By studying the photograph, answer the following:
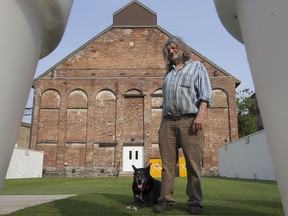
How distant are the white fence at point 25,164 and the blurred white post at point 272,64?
18193 mm

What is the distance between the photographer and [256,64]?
754 mm

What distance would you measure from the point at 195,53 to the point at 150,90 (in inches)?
177

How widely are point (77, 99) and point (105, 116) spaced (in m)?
2.31

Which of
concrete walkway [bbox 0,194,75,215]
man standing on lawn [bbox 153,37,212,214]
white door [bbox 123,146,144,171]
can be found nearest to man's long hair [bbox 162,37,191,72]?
man standing on lawn [bbox 153,37,212,214]

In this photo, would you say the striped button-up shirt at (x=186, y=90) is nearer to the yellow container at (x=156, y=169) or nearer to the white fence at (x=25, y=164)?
the yellow container at (x=156, y=169)

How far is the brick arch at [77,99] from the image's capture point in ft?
71.4

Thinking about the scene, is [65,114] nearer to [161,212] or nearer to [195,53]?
[195,53]

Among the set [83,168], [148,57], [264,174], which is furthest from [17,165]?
[264,174]

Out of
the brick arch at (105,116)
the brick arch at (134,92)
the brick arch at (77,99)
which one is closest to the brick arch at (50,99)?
the brick arch at (77,99)

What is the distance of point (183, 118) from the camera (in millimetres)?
3197

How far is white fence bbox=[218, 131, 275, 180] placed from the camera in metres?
13.4

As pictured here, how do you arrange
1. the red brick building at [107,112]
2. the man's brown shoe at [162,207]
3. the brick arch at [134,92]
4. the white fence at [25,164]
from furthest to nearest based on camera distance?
the brick arch at [134,92] → the red brick building at [107,112] → the white fence at [25,164] → the man's brown shoe at [162,207]

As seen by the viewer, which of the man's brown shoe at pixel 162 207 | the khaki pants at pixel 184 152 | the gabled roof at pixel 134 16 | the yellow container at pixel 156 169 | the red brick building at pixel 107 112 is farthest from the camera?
the gabled roof at pixel 134 16

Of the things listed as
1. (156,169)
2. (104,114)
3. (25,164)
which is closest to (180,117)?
(156,169)
